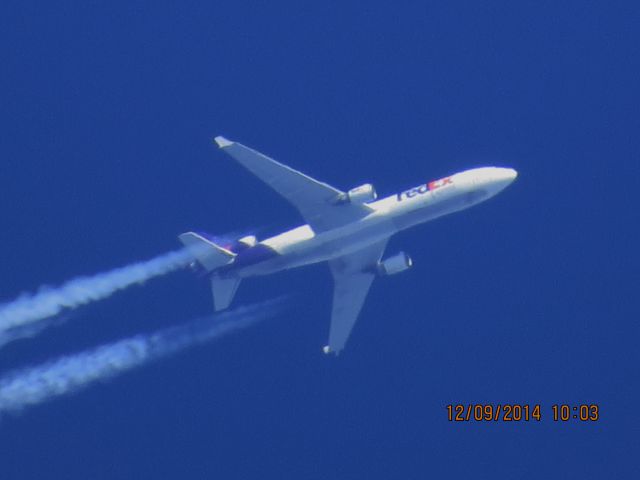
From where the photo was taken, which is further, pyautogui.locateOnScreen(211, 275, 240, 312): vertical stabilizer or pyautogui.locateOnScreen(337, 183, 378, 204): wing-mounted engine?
pyautogui.locateOnScreen(211, 275, 240, 312): vertical stabilizer

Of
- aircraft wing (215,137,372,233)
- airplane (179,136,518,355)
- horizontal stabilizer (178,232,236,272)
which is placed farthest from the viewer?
horizontal stabilizer (178,232,236,272)

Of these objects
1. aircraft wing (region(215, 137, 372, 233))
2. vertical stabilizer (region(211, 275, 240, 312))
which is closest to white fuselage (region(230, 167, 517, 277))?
aircraft wing (region(215, 137, 372, 233))

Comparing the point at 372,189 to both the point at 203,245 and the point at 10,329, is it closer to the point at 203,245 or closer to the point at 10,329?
the point at 203,245

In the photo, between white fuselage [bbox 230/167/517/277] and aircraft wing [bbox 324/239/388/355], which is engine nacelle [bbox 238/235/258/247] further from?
aircraft wing [bbox 324/239/388/355]

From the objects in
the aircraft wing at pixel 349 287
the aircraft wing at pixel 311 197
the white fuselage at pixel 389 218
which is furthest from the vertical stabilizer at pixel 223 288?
the aircraft wing at pixel 349 287

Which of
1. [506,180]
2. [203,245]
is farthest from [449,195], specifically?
[203,245]

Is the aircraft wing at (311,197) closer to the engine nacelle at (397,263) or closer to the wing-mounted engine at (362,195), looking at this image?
the wing-mounted engine at (362,195)

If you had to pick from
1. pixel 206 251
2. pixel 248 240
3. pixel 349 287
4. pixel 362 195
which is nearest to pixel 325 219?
pixel 362 195
